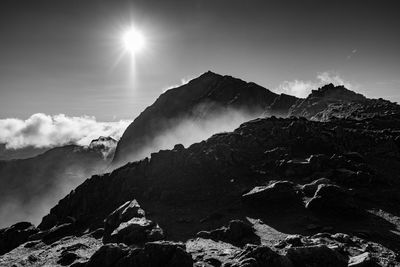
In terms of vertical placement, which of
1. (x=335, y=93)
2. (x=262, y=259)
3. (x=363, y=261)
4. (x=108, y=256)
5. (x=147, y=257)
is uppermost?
(x=335, y=93)

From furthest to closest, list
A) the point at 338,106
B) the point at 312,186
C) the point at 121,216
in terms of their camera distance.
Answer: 1. the point at 338,106
2. the point at 121,216
3. the point at 312,186

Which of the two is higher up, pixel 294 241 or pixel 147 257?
pixel 147 257

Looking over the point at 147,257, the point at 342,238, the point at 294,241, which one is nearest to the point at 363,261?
the point at 342,238

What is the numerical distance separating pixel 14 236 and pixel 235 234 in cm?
3870

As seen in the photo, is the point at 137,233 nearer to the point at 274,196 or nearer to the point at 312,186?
the point at 274,196

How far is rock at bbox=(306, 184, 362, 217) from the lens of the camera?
120ft

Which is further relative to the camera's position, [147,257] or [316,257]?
[147,257]

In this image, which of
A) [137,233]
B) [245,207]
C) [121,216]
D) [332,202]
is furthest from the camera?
[121,216]

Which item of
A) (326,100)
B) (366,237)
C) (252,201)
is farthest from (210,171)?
(326,100)

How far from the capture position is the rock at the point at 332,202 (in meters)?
36.5

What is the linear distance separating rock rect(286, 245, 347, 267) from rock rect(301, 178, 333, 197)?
17914 millimetres

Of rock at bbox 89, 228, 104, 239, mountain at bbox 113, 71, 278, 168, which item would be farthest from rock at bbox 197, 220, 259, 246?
mountain at bbox 113, 71, 278, 168

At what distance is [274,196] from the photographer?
41906 millimetres

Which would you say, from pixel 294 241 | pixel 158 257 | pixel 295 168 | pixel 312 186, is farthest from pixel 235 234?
pixel 295 168
